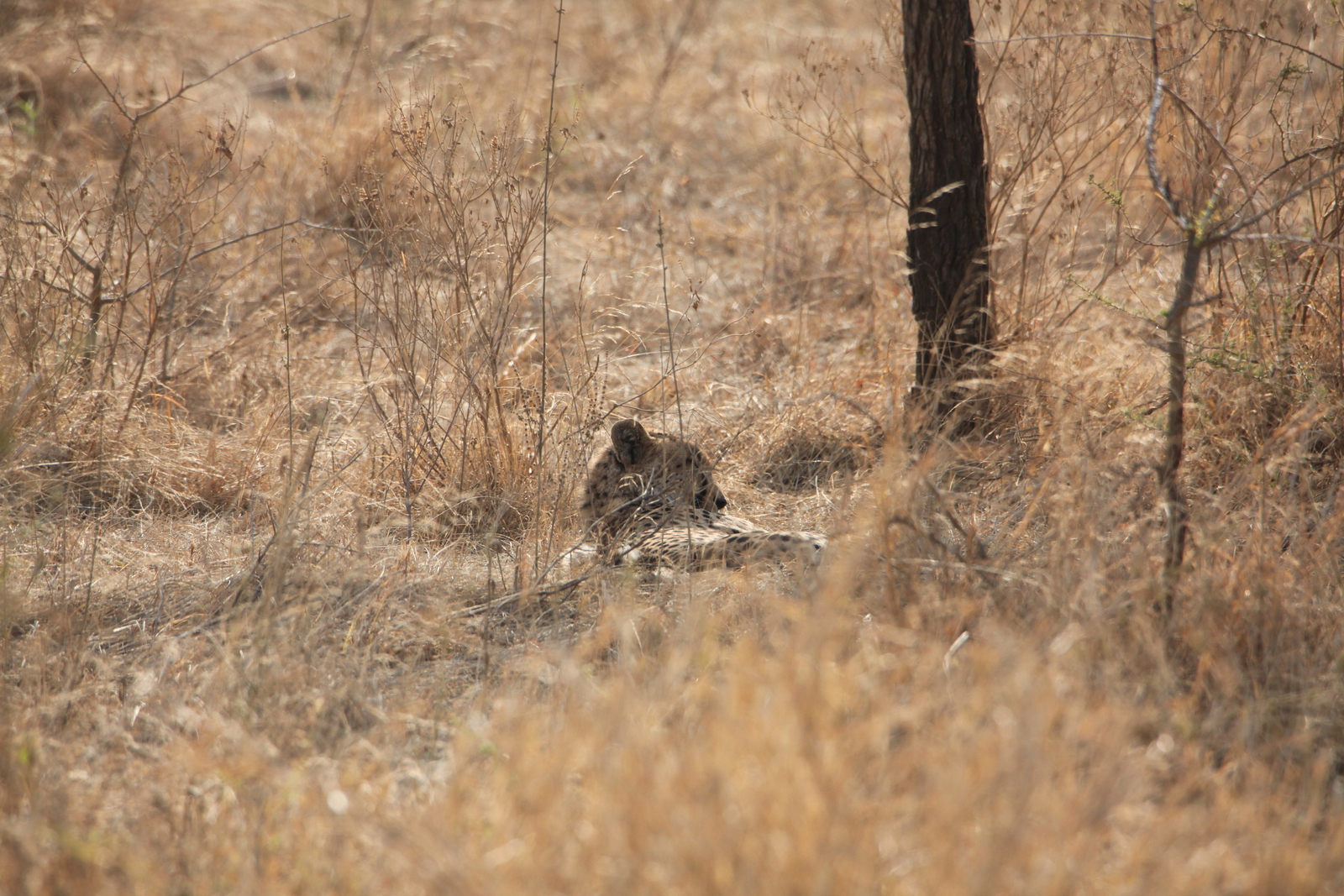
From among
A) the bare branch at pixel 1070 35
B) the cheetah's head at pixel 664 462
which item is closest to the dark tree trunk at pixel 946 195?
the bare branch at pixel 1070 35

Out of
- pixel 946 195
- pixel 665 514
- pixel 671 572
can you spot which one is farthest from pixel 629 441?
pixel 946 195

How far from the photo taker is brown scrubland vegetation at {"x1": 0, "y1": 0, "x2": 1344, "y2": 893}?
218cm

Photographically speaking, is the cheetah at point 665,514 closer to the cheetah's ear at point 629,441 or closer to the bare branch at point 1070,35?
the cheetah's ear at point 629,441

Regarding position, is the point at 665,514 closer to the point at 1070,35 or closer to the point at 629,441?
the point at 629,441

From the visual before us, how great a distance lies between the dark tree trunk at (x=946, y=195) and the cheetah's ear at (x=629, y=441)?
1193mm

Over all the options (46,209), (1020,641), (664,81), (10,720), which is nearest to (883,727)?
(1020,641)

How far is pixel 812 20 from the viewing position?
12750 millimetres

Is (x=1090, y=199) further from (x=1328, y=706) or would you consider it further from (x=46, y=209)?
(x=46, y=209)

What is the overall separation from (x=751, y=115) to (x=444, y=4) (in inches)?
171

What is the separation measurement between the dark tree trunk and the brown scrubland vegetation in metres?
0.24

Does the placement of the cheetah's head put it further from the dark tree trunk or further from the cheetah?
the dark tree trunk

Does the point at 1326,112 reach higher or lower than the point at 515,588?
higher

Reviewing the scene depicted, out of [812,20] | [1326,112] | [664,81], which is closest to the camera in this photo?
[1326,112]

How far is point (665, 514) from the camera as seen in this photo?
440cm
